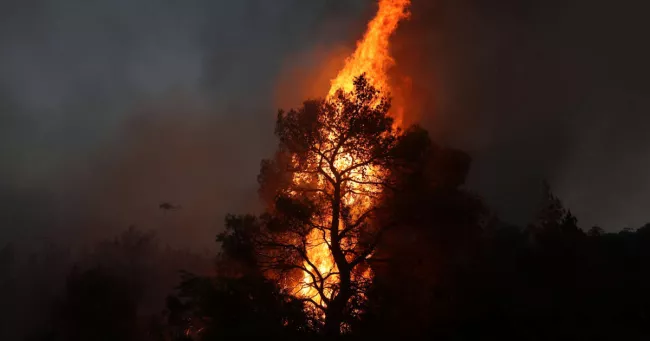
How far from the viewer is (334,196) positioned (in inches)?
842

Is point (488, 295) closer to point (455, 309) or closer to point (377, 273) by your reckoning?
point (455, 309)

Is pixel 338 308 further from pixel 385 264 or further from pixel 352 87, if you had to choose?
pixel 352 87

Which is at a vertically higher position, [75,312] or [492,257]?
[75,312]

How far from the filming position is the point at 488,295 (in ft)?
90.0

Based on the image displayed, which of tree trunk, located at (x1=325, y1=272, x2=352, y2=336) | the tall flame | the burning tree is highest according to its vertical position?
the tall flame

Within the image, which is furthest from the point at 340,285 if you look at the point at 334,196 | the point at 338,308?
the point at 334,196

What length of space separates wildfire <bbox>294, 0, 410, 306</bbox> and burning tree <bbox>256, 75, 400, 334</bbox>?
0.06 m

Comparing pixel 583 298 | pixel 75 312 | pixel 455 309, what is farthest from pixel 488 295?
pixel 75 312

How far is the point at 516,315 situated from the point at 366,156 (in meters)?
14.1

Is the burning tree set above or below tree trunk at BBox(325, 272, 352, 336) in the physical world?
above

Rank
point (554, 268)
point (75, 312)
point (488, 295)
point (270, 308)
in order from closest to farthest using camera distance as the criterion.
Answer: point (270, 308), point (488, 295), point (554, 268), point (75, 312)

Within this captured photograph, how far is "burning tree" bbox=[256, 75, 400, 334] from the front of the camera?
68.4 feet

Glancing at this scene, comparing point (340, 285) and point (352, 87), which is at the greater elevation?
point (352, 87)

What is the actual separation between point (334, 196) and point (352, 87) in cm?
674
